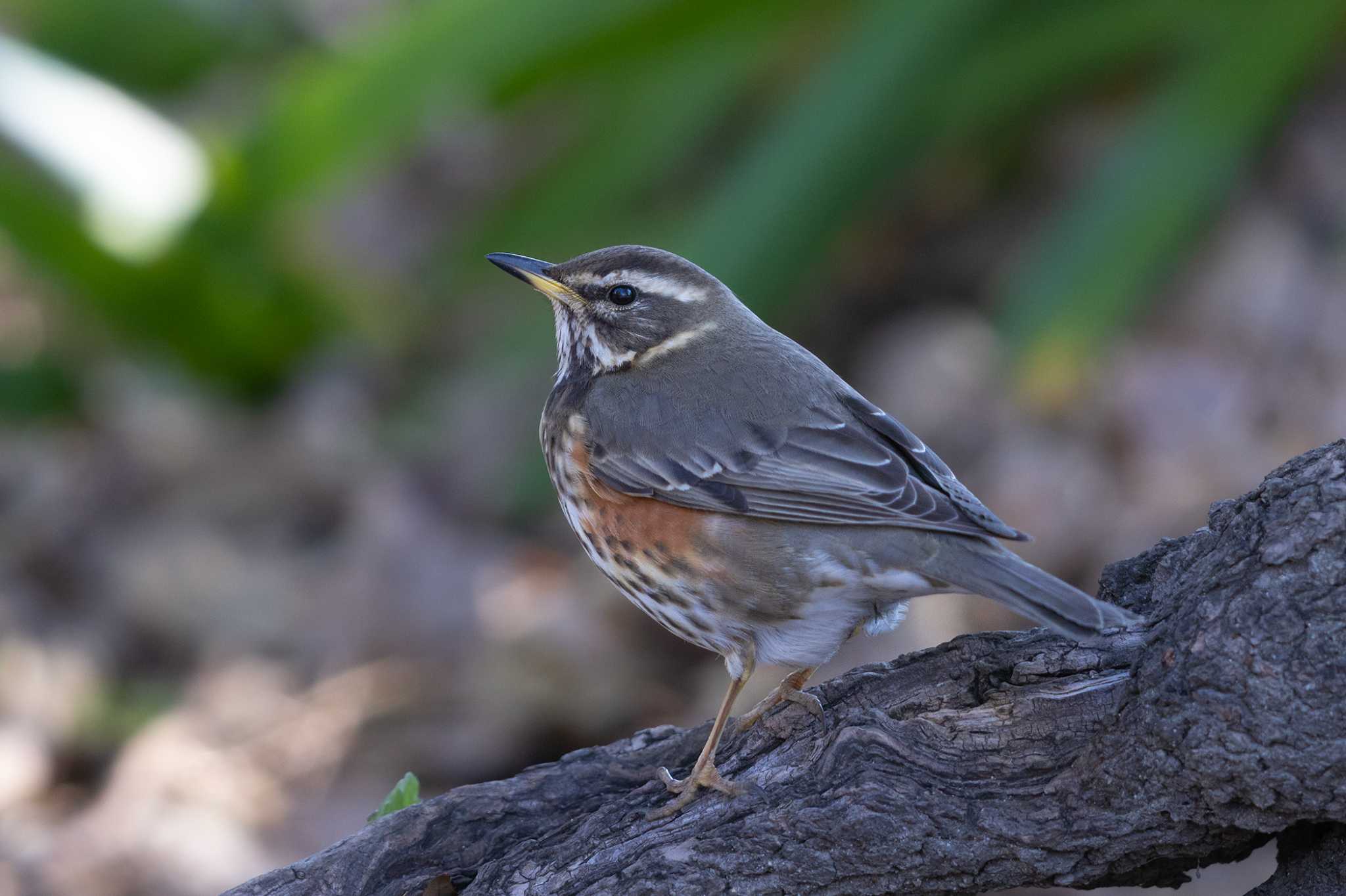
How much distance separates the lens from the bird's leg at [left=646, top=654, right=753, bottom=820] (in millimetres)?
3348

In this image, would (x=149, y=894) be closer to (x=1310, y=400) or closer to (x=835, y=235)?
(x=835, y=235)

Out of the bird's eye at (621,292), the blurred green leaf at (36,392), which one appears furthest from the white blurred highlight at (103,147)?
the bird's eye at (621,292)

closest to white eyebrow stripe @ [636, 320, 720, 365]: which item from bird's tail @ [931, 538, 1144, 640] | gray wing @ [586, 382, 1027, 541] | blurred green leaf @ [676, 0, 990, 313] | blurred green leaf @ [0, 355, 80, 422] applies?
gray wing @ [586, 382, 1027, 541]

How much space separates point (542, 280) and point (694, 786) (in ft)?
5.73

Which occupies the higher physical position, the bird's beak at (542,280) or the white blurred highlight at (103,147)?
the white blurred highlight at (103,147)

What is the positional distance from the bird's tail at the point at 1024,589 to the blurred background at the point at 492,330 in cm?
256

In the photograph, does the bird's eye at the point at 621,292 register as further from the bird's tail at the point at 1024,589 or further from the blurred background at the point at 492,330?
the blurred background at the point at 492,330

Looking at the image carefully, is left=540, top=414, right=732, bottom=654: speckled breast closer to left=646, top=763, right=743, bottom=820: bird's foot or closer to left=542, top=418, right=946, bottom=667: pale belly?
left=542, top=418, right=946, bottom=667: pale belly

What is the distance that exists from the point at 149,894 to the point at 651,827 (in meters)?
2.79

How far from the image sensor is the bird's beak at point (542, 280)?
444 cm

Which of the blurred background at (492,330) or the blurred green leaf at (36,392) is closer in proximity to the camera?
the blurred background at (492,330)

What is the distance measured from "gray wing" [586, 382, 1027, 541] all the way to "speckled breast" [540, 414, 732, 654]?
1.8 inches

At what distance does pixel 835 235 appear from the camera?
27.1 ft

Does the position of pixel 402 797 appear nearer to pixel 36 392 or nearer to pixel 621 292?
pixel 621 292
